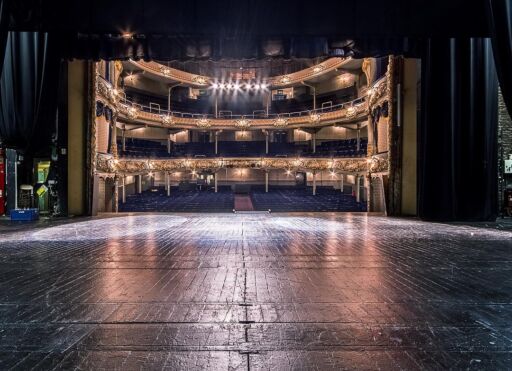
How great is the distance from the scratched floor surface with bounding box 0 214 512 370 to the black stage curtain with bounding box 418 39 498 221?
157 inches

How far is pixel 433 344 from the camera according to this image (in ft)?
7.94

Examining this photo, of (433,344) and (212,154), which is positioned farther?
(212,154)

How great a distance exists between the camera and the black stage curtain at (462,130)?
379 inches

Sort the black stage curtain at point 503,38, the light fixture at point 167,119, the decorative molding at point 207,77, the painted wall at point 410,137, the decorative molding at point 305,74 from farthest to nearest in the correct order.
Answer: the light fixture at point 167,119, the decorative molding at point 207,77, the decorative molding at point 305,74, the painted wall at point 410,137, the black stage curtain at point 503,38

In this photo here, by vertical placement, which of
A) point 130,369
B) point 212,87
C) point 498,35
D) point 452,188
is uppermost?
point 212,87

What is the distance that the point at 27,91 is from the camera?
8219 mm

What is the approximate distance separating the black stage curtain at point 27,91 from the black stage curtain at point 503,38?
9685 mm

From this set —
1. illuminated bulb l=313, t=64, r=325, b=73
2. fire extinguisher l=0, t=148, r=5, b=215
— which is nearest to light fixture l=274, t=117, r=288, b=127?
illuminated bulb l=313, t=64, r=325, b=73

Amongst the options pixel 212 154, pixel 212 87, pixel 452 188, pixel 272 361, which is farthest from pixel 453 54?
pixel 212 87

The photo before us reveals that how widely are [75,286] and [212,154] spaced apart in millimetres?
29739

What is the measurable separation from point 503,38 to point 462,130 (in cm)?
339

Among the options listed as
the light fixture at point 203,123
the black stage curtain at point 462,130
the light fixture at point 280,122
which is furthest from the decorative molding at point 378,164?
the light fixture at point 203,123

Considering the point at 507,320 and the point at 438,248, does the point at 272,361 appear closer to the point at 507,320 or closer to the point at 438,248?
the point at 507,320

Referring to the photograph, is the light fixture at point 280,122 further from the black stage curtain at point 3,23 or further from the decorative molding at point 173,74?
the black stage curtain at point 3,23
